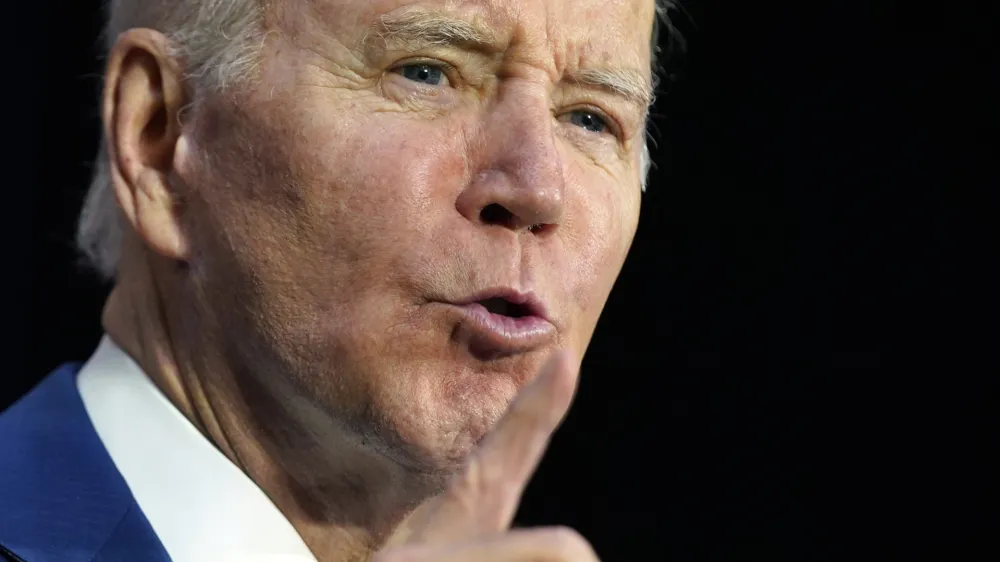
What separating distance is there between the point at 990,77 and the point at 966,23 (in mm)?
132

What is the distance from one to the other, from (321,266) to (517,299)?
25 cm

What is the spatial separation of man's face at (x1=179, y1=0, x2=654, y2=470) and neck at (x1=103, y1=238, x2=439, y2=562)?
0.11 ft

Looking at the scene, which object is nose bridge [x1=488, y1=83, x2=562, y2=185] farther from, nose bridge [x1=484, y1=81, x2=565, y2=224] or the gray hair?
the gray hair

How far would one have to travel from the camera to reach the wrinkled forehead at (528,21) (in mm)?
1603

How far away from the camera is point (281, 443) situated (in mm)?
1674

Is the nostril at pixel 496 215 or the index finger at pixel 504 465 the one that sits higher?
the nostril at pixel 496 215

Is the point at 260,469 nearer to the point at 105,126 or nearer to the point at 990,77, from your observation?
the point at 105,126

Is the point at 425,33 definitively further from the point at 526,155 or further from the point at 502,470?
the point at 502,470

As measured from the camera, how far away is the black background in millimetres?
2738

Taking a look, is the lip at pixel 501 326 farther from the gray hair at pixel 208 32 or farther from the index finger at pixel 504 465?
the gray hair at pixel 208 32

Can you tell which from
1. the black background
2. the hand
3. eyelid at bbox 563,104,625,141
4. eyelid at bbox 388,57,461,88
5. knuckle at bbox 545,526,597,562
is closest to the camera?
Result: knuckle at bbox 545,526,597,562

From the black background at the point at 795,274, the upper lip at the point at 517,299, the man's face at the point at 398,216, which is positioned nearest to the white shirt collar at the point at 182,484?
the man's face at the point at 398,216

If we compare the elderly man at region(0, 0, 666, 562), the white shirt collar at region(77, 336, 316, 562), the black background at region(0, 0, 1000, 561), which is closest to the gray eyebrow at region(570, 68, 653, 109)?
the elderly man at region(0, 0, 666, 562)

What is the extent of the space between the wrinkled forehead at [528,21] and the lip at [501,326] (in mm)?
331
